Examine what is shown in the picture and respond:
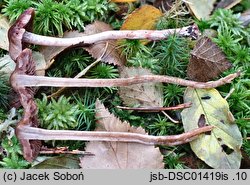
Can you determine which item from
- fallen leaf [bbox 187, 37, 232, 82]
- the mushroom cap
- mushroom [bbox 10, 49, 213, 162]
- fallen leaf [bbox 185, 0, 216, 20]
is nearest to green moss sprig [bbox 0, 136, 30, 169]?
mushroom [bbox 10, 49, 213, 162]

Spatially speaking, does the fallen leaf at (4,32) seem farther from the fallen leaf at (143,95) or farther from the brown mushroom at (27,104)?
the fallen leaf at (143,95)

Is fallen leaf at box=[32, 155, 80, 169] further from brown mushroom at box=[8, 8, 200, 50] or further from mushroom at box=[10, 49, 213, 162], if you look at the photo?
brown mushroom at box=[8, 8, 200, 50]

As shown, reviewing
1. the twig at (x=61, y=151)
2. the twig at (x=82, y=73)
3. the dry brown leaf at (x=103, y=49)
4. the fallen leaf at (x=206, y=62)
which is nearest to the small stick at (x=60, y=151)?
the twig at (x=61, y=151)

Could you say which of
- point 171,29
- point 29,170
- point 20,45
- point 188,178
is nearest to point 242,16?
point 171,29

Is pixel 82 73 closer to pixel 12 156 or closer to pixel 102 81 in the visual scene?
pixel 102 81

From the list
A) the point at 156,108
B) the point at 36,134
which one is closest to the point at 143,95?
the point at 156,108

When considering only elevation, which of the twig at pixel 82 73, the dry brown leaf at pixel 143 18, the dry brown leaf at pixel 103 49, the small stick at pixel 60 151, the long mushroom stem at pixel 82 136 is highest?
the dry brown leaf at pixel 143 18
